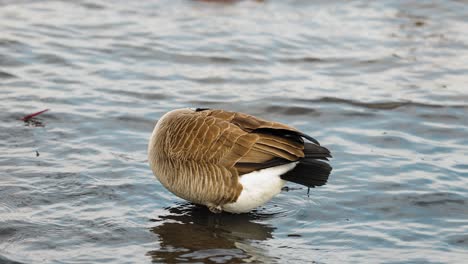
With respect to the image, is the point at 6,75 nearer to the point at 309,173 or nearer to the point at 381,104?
the point at 381,104

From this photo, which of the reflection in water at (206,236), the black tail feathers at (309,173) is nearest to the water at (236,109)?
the reflection in water at (206,236)

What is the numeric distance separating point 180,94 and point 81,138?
2.13m

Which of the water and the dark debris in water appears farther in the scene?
the dark debris in water

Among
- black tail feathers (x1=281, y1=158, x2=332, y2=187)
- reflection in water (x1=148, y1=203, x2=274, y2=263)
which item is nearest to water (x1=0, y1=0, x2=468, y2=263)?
reflection in water (x1=148, y1=203, x2=274, y2=263)

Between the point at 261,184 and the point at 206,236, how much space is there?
0.66 m

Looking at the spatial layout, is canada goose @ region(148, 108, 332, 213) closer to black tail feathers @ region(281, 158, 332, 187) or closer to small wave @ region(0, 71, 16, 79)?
black tail feathers @ region(281, 158, 332, 187)

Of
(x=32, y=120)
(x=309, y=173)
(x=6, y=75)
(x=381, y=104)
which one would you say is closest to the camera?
(x=309, y=173)

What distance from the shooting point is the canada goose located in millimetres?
6742

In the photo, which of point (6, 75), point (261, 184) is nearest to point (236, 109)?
point (6, 75)

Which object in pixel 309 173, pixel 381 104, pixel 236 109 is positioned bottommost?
pixel 309 173

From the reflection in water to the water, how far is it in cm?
2

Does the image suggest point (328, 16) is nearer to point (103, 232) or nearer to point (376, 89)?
point (376, 89)

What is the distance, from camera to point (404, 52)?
12938mm

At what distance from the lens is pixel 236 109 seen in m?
10.3
